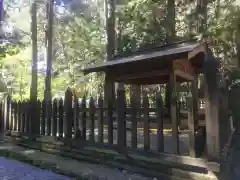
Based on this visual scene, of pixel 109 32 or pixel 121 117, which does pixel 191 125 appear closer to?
pixel 121 117

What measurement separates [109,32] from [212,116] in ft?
34.0

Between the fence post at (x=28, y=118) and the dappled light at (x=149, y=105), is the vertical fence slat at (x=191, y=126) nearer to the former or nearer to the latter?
the dappled light at (x=149, y=105)

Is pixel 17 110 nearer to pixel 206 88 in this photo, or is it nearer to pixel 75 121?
pixel 75 121

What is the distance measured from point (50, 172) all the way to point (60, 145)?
92 centimetres

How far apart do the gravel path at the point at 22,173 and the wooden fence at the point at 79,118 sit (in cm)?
92

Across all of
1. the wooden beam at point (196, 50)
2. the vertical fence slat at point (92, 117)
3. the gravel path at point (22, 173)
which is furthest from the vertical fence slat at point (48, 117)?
the wooden beam at point (196, 50)

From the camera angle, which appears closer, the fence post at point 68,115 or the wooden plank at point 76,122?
the wooden plank at point 76,122

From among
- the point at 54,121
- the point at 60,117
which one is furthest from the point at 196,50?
the point at 54,121

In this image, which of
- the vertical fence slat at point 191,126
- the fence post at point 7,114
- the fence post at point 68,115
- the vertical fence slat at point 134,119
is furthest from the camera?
the fence post at point 7,114

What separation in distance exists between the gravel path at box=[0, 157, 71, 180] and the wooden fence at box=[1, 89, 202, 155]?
92 cm

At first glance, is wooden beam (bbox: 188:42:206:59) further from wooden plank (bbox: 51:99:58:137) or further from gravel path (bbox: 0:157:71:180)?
gravel path (bbox: 0:157:71:180)

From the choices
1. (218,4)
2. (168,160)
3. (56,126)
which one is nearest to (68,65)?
(218,4)

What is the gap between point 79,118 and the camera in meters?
5.49

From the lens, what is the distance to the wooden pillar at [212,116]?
11.1ft
